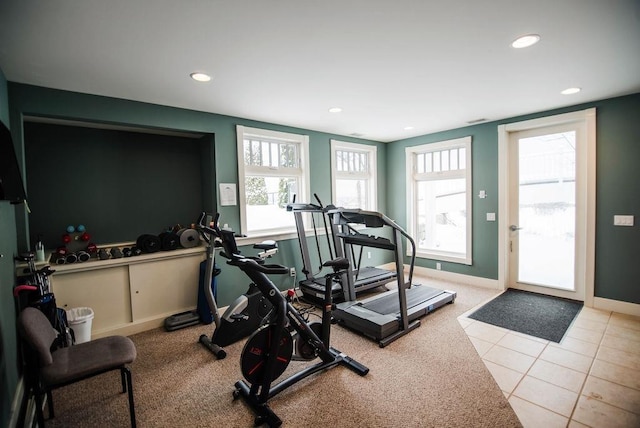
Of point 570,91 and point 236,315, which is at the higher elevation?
point 570,91

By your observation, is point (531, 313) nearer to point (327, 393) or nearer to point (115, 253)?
point (327, 393)

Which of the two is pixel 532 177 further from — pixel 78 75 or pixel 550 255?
pixel 78 75

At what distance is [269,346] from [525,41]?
2.86 meters

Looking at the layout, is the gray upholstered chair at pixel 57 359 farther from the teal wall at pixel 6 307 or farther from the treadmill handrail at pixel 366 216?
the treadmill handrail at pixel 366 216

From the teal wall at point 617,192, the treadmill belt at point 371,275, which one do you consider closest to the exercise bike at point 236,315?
the treadmill belt at point 371,275

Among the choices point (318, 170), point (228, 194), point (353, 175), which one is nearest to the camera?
point (228, 194)

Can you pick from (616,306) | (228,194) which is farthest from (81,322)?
(616,306)

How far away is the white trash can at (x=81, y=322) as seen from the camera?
9.12 ft

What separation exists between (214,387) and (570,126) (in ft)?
16.9

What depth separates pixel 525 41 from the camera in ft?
7.14

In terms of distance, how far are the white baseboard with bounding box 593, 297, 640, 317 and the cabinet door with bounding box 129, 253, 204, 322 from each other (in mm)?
5032

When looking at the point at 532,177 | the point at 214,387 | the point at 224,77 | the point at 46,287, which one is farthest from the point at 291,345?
the point at 532,177

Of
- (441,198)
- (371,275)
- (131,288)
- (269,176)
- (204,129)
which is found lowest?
(371,275)

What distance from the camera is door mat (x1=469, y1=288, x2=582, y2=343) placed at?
324 centimetres
